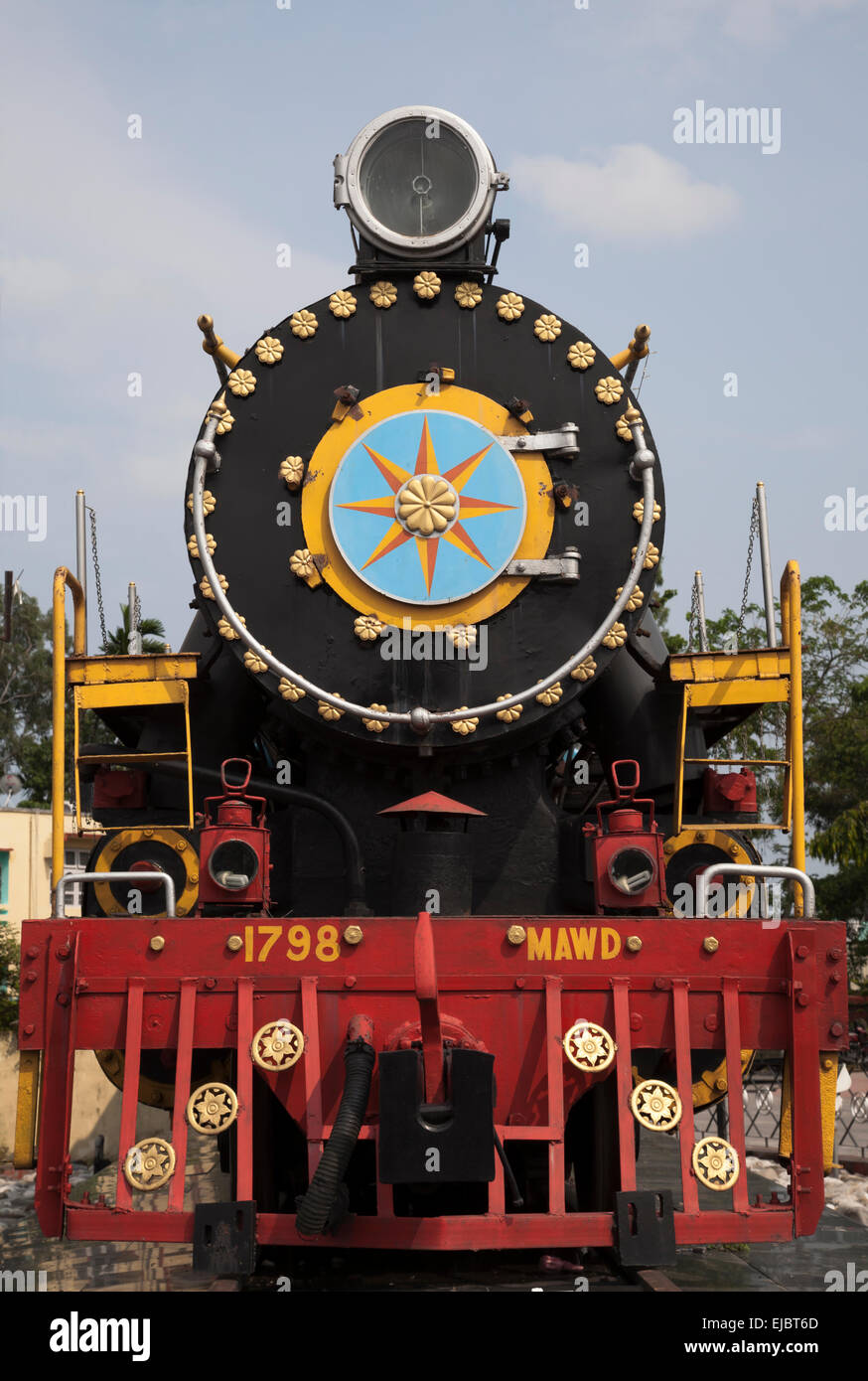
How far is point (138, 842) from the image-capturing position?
23.0 ft

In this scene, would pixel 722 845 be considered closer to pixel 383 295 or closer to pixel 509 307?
pixel 509 307

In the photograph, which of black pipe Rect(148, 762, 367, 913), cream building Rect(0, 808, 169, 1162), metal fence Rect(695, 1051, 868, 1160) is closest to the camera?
black pipe Rect(148, 762, 367, 913)

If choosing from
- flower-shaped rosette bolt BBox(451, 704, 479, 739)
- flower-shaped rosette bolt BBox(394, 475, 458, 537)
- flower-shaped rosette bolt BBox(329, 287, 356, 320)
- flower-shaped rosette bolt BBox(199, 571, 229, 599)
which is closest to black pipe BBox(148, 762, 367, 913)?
flower-shaped rosette bolt BBox(451, 704, 479, 739)

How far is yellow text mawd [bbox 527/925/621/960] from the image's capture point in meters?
5.55

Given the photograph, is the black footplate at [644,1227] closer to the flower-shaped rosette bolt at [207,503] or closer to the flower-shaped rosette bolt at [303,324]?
the flower-shaped rosette bolt at [207,503]

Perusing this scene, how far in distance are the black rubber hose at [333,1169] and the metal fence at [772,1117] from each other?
648cm

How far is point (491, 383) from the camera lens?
709 centimetres

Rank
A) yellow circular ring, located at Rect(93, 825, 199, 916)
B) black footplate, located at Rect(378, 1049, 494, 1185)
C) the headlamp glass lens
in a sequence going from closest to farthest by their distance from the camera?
black footplate, located at Rect(378, 1049, 494, 1185) → yellow circular ring, located at Rect(93, 825, 199, 916) → the headlamp glass lens

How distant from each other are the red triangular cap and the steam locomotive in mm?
18

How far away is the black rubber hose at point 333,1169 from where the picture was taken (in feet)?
16.0

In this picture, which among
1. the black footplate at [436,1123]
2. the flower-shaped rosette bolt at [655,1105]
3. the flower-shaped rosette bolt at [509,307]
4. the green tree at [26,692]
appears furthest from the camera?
the green tree at [26,692]

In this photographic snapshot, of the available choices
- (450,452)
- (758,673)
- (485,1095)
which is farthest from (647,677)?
(485,1095)

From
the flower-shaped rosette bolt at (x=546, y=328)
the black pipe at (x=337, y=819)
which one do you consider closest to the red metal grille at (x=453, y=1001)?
the black pipe at (x=337, y=819)

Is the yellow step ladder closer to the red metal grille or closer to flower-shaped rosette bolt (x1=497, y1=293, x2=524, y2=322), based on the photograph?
the red metal grille
